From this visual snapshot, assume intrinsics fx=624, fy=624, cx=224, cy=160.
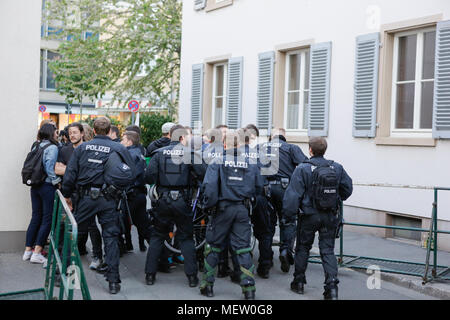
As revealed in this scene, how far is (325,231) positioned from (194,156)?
5.77ft

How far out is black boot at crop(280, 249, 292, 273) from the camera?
312 inches

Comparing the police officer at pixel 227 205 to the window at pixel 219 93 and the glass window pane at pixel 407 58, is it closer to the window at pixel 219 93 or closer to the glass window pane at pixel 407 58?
the glass window pane at pixel 407 58

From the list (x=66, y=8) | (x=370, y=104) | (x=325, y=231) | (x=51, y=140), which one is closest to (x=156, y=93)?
(x=66, y=8)

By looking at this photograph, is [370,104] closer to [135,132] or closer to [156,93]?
[135,132]

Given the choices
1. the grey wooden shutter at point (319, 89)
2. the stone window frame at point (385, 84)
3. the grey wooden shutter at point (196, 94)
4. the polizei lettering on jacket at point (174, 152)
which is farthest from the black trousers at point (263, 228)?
the grey wooden shutter at point (196, 94)

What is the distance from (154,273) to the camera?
7.15 metres

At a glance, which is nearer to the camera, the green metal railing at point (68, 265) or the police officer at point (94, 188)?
the green metal railing at point (68, 265)

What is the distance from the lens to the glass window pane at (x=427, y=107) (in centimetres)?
991

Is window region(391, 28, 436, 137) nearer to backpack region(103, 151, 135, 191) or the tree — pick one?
backpack region(103, 151, 135, 191)

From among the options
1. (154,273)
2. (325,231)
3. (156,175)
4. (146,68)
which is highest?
(146,68)

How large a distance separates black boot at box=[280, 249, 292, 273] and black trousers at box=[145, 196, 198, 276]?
131 cm

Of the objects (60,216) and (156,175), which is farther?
(156,175)

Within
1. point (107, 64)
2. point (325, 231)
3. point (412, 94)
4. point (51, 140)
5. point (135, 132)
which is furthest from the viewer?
point (107, 64)

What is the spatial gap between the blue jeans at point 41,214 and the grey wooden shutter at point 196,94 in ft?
28.0
